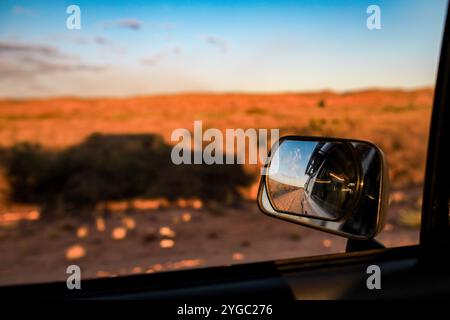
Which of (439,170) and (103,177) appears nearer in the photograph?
(439,170)

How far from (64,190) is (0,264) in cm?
501

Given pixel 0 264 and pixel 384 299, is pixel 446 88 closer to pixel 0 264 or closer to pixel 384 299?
pixel 384 299

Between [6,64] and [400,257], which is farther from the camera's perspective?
[6,64]

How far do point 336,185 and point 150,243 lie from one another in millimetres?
6059

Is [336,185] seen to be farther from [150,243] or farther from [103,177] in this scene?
[103,177]

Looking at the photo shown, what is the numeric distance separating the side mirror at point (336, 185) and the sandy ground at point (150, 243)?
431cm

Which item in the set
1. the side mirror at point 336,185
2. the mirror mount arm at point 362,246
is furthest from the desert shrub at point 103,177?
the side mirror at point 336,185

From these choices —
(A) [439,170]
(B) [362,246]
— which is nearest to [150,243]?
(B) [362,246]

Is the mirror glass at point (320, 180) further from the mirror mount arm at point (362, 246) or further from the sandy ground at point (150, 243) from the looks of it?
the sandy ground at point (150, 243)

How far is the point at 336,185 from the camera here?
156 centimetres

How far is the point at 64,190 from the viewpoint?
11.2 metres

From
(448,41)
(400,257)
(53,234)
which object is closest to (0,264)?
(53,234)

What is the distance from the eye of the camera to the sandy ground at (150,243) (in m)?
6.20

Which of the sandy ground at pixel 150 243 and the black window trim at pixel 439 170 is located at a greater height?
the black window trim at pixel 439 170
